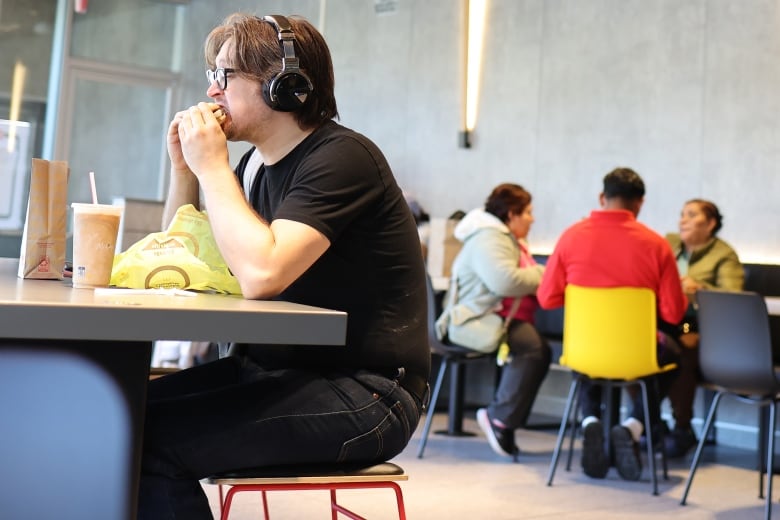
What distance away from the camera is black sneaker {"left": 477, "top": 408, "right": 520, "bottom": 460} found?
4.50 metres

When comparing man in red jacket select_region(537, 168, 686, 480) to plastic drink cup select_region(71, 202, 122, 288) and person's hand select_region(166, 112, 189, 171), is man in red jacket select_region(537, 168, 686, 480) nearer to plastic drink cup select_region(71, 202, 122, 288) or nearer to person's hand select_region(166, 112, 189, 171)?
person's hand select_region(166, 112, 189, 171)

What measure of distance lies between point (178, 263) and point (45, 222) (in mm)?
298

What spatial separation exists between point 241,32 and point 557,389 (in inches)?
191

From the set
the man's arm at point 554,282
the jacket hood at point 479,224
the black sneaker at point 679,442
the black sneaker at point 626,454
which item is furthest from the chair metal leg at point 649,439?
the jacket hood at point 479,224

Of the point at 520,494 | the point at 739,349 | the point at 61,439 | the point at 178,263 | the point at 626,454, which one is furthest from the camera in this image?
the point at 626,454

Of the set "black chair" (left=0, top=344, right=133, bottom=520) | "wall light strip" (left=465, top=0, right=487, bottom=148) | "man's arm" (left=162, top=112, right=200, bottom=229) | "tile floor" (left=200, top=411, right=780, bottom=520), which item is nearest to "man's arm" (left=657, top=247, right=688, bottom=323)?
"tile floor" (left=200, top=411, right=780, bottom=520)

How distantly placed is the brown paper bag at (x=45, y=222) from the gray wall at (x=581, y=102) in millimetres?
4450

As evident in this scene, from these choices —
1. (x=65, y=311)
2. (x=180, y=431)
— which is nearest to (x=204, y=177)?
(x=180, y=431)

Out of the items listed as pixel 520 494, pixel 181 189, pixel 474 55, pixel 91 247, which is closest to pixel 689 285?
pixel 520 494

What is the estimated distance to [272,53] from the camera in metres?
1.70

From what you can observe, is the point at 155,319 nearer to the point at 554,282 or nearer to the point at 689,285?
the point at 554,282

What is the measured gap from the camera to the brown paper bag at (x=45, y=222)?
5.63ft

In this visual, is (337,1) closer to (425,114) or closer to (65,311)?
(425,114)

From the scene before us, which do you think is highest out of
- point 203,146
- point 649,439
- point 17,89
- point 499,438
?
point 17,89
